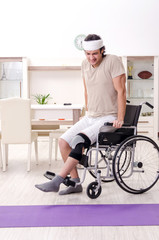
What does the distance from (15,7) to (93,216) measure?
529 centimetres

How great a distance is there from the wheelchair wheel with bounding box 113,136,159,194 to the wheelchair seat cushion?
0.27 feet

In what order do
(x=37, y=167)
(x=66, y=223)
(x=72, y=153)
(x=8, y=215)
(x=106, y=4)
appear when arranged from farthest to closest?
(x=106, y=4)
(x=37, y=167)
(x=72, y=153)
(x=8, y=215)
(x=66, y=223)

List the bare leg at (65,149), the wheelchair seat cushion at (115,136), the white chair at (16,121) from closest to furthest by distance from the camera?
1. the wheelchair seat cushion at (115,136)
2. the bare leg at (65,149)
3. the white chair at (16,121)

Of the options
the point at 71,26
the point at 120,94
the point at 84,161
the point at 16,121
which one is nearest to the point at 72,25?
the point at 71,26

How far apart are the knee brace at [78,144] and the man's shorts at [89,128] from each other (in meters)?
0.04

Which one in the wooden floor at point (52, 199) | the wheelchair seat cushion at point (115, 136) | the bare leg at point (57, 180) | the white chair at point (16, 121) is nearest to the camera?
the wooden floor at point (52, 199)

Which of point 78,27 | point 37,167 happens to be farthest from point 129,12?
point 37,167

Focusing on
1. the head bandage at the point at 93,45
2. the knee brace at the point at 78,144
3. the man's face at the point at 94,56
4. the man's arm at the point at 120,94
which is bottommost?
the knee brace at the point at 78,144

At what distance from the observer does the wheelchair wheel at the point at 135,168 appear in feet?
9.78

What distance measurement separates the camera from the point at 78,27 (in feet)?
22.8

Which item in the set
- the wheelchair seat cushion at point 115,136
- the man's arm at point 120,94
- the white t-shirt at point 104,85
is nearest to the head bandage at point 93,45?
the white t-shirt at point 104,85

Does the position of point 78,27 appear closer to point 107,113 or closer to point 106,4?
point 106,4

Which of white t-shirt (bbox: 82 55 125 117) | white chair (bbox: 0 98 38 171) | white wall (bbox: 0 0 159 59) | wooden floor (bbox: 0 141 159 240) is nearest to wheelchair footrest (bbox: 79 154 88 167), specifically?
wooden floor (bbox: 0 141 159 240)

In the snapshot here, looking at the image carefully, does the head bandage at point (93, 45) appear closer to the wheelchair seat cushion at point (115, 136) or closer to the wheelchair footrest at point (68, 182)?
the wheelchair seat cushion at point (115, 136)
